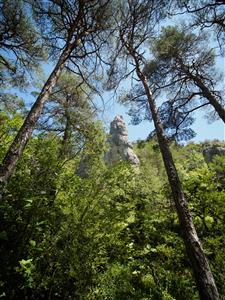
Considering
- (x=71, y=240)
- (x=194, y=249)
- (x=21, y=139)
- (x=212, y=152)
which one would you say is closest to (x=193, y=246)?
(x=194, y=249)

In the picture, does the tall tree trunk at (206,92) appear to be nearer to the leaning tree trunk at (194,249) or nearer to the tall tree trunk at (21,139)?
the leaning tree trunk at (194,249)

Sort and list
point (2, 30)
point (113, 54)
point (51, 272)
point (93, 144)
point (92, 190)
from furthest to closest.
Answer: point (113, 54)
point (2, 30)
point (93, 144)
point (92, 190)
point (51, 272)

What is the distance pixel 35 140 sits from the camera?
189 inches

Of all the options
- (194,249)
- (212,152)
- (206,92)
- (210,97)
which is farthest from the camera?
(212,152)

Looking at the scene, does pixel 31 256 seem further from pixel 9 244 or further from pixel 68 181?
pixel 68 181

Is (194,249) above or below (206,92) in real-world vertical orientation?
below

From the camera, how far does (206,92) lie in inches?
300

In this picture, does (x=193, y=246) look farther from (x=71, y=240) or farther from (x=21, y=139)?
(x=21, y=139)

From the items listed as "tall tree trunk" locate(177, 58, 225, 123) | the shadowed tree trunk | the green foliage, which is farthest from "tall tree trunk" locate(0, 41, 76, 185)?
"tall tree trunk" locate(177, 58, 225, 123)

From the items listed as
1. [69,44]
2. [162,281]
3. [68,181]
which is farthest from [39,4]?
[162,281]

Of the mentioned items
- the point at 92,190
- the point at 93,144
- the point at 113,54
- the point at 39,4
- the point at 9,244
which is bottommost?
the point at 9,244

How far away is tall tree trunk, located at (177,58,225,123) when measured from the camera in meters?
7.15

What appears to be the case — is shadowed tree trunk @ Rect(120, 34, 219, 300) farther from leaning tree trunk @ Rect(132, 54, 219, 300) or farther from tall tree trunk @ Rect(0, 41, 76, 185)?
tall tree trunk @ Rect(0, 41, 76, 185)

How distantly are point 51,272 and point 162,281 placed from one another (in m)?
2.36
